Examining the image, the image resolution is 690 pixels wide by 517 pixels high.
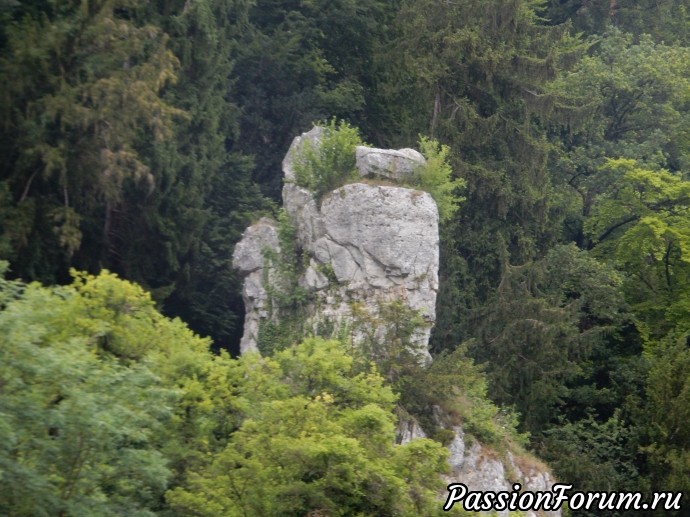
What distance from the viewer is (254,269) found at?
823 inches

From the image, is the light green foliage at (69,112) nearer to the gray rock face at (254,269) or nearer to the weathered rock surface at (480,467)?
the gray rock face at (254,269)

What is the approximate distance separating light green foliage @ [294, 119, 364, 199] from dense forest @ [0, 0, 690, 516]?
2.51 meters

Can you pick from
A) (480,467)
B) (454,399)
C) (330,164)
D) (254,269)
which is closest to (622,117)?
(330,164)

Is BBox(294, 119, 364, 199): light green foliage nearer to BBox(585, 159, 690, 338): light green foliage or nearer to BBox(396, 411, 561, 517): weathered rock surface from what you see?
BBox(396, 411, 561, 517): weathered rock surface

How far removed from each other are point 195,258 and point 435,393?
662 cm

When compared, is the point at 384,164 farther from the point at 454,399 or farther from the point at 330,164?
the point at 454,399

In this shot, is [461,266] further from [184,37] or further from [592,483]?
[184,37]

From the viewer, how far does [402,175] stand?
1978cm

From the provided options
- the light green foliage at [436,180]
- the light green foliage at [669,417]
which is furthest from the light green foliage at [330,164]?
the light green foliage at [669,417]

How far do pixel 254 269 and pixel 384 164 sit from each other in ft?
10.7

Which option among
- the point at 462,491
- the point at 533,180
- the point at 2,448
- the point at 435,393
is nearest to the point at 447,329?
the point at 533,180

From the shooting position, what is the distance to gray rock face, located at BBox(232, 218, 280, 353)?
66.5 feet

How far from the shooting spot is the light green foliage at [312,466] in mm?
11789

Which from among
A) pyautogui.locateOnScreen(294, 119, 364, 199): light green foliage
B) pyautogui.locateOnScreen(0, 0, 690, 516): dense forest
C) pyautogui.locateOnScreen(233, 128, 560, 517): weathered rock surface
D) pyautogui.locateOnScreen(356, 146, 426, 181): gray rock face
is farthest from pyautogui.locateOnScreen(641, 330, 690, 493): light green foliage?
pyautogui.locateOnScreen(294, 119, 364, 199): light green foliage
